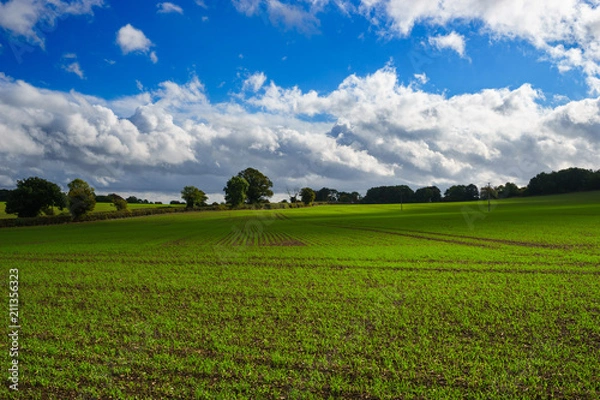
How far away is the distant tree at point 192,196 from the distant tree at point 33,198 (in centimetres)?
4225

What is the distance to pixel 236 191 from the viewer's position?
126 m

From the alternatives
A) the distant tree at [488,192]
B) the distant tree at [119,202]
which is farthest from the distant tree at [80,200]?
the distant tree at [488,192]

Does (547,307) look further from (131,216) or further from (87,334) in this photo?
(131,216)

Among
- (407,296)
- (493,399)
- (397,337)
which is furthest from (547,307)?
(493,399)

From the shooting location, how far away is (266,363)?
890 centimetres

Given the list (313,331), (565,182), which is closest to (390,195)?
(565,182)

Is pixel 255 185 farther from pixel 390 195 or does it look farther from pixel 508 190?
pixel 508 190

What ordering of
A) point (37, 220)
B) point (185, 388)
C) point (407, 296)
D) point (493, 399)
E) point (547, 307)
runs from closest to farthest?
point (493, 399)
point (185, 388)
point (547, 307)
point (407, 296)
point (37, 220)

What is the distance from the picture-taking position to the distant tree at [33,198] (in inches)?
3194

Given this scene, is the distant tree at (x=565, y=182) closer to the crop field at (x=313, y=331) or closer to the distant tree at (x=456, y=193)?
the distant tree at (x=456, y=193)

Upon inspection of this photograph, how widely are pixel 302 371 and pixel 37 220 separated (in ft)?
286
